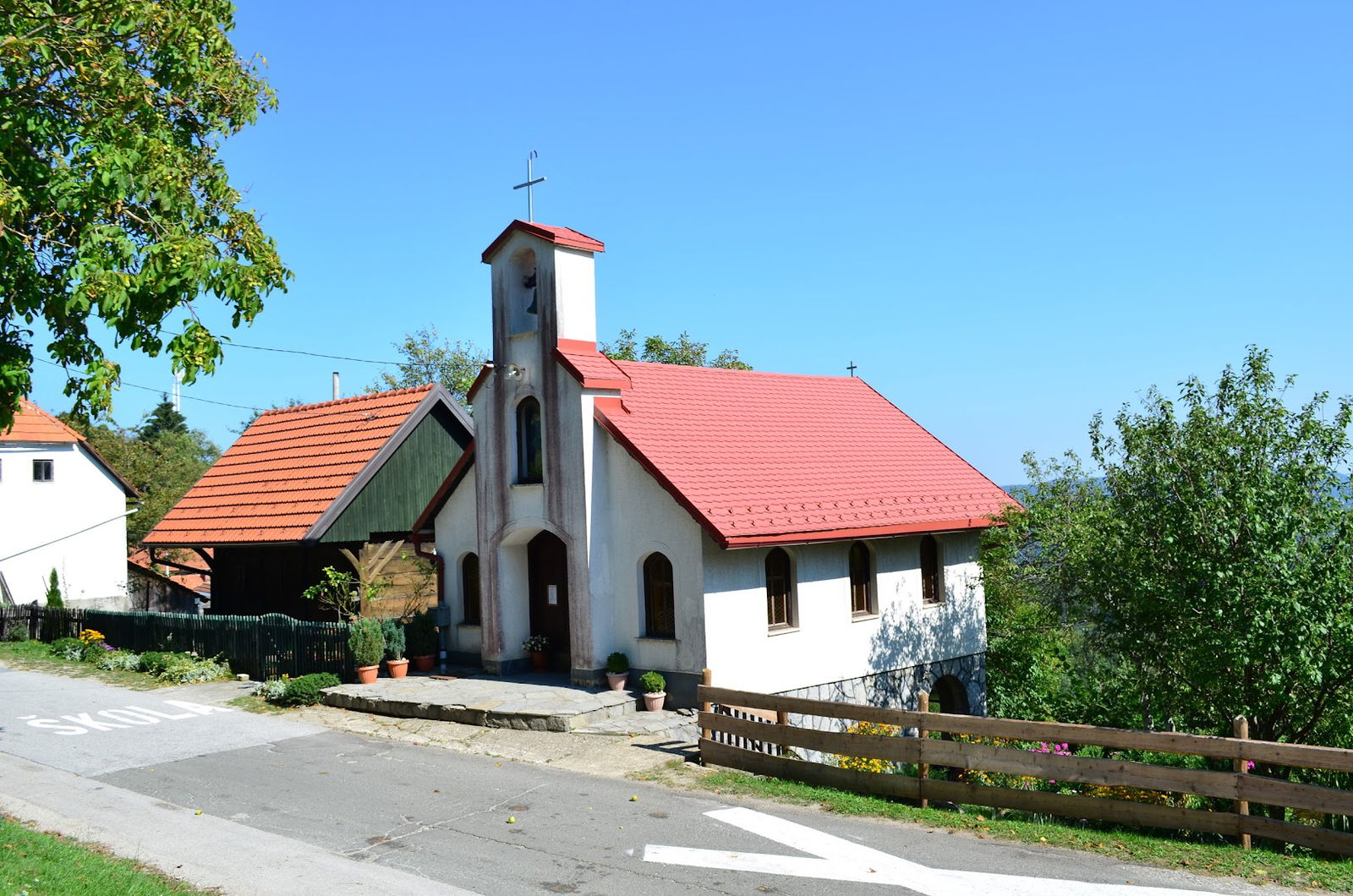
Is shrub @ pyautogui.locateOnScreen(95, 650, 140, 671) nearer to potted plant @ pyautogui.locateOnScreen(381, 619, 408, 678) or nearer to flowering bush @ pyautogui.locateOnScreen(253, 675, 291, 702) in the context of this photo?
flowering bush @ pyautogui.locateOnScreen(253, 675, 291, 702)

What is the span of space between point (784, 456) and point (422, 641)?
7.75m

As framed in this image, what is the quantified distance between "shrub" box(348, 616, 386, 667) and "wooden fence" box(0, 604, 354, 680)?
61 cm

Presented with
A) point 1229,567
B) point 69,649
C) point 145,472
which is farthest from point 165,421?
point 1229,567

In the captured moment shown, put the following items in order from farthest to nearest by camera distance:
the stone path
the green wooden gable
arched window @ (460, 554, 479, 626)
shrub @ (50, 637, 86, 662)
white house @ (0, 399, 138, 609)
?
white house @ (0, 399, 138, 609)
shrub @ (50, 637, 86, 662)
the green wooden gable
arched window @ (460, 554, 479, 626)
the stone path

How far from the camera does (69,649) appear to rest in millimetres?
24500

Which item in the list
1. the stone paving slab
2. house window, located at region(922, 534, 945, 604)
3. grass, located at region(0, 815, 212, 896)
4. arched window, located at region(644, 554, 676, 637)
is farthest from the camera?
house window, located at region(922, 534, 945, 604)

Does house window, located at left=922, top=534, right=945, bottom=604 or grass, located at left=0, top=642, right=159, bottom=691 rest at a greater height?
house window, located at left=922, top=534, right=945, bottom=604

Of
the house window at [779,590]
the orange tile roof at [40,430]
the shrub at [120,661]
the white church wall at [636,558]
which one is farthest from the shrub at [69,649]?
the house window at [779,590]

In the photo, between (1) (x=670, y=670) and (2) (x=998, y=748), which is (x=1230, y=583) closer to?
(2) (x=998, y=748)

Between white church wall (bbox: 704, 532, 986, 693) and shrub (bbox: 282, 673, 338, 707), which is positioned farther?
Answer: shrub (bbox: 282, 673, 338, 707)

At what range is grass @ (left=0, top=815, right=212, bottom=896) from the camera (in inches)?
313

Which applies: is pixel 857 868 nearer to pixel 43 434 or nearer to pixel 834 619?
pixel 834 619

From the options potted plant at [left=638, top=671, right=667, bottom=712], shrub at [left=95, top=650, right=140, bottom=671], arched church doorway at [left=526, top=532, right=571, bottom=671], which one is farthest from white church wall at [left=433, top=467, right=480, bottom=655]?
shrub at [left=95, top=650, right=140, bottom=671]

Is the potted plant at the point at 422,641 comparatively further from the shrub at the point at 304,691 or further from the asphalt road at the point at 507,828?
the asphalt road at the point at 507,828
